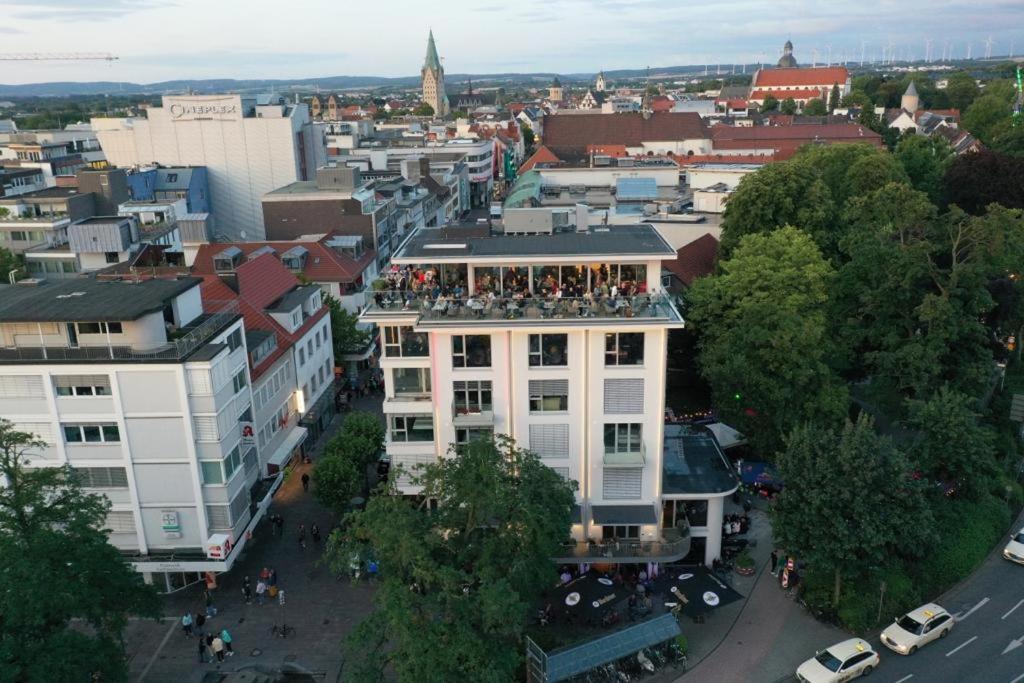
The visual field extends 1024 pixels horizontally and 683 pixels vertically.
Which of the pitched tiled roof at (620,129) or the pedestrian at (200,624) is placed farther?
the pitched tiled roof at (620,129)

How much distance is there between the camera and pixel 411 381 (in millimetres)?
33250

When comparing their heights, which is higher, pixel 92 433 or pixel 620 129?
pixel 620 129

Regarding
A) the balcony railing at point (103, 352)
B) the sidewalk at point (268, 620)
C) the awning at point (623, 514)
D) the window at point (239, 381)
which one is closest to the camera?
the sidewalk at point (268, 620)

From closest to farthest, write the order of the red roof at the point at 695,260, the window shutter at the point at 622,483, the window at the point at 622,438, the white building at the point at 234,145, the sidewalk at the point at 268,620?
the sidewalk at the point at 268,620 → the window at the point at 622,438 → the window shutter at the point at 622,483 → the red roof at the point at 695,260 → the white building at the point at 234,145

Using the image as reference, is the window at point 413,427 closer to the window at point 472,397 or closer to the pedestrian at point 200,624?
the window at point 472,397

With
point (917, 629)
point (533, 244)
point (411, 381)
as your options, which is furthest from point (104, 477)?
point (917, 629)

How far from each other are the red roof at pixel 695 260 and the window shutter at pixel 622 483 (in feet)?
84.5

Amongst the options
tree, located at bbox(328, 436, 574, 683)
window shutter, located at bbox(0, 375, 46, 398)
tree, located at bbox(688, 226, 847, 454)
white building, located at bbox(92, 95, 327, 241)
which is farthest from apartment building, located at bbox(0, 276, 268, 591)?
white building, located at bbox(92, 95, 327, 241)

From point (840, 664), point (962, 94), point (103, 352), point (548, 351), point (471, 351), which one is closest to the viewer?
point (840, 664)

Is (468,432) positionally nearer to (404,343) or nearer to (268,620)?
(404,343)

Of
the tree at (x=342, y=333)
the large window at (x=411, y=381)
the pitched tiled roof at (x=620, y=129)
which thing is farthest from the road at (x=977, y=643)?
the pitched tiled roof at (x=620, y=129)

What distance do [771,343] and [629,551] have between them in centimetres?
1474

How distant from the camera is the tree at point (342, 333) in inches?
2154

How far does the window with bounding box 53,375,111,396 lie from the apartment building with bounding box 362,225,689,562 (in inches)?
415
